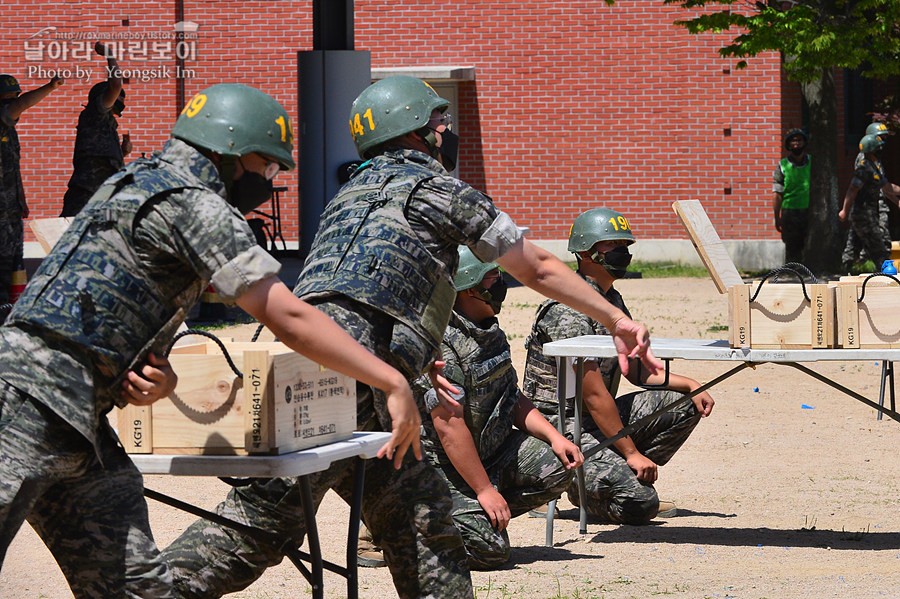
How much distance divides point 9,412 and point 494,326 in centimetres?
280

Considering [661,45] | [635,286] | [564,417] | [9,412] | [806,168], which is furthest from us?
[661,45]

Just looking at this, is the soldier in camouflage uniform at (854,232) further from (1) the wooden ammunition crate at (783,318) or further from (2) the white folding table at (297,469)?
(2) the white folding table at (297,469)

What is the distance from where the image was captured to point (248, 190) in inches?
126

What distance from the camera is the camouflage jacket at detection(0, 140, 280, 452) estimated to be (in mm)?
2883

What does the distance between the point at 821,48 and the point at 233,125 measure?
13.5 metres

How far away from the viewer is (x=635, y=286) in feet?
54.1

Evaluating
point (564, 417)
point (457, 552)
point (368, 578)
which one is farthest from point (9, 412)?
point (564, 417)

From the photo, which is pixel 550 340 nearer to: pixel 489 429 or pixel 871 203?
pixel 489 429

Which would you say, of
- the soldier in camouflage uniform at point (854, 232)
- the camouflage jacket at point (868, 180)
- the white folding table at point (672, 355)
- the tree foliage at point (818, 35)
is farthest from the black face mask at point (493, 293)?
the soldier in camouflage uniform at point (854, 232)

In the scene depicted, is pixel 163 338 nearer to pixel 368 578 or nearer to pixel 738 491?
pixel 368 578

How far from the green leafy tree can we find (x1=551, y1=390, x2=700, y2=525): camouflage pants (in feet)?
33.3

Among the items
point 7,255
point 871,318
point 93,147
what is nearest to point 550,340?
point 871,318

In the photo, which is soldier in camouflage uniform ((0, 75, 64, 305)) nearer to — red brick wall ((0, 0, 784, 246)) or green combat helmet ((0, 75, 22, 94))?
green combat helmet ((0, 75, 22, 94))

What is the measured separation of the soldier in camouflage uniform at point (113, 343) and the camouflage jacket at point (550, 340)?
3.13 meters
